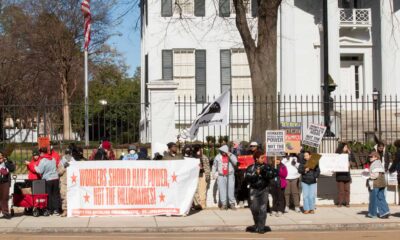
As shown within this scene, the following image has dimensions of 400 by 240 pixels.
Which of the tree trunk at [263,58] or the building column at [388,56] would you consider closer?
the tree trunk at [263,58]

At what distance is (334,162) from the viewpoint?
1759 centimetres

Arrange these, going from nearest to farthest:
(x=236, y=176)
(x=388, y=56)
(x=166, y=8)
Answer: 1. (x=236, y=176)
2. (x=388, y=56)
3. (x=166, y=8)

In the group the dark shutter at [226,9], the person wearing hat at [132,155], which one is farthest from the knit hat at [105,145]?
the dark shutter at [226,9]

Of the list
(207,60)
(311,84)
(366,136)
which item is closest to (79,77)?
(207,60)

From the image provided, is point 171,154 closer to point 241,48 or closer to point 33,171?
point 33,171

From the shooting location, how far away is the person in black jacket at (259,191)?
544 inches

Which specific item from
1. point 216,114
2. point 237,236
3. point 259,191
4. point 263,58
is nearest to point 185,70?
point 263,58

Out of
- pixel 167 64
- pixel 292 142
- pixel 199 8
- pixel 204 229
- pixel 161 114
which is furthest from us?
pixel 199 8

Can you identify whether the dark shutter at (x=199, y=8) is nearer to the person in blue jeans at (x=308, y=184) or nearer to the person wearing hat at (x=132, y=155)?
the person wearing hat at (x=132, y=155)

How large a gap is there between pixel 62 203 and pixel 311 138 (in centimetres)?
631

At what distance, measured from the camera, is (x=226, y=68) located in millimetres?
33625

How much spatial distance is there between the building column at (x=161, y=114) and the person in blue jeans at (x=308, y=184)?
3885 millimetres

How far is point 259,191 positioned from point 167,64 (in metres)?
20.4

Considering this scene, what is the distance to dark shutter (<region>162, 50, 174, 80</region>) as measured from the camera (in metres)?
33.6
